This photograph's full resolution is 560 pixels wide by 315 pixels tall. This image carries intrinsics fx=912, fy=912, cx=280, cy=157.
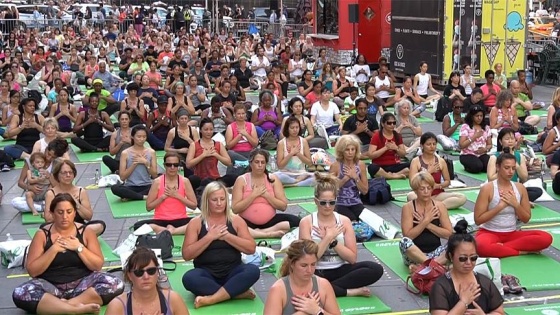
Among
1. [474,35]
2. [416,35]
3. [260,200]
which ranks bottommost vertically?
[260,200]

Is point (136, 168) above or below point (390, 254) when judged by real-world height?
above

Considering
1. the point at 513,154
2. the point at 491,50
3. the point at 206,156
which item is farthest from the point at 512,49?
the point at 206,156

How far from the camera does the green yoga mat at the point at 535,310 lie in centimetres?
735

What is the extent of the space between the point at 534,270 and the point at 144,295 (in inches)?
167

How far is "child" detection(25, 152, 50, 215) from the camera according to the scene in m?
10.8

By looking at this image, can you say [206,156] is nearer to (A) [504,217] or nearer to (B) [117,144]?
(B) [117,144]

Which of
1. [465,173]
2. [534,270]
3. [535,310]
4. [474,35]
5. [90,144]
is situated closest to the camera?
[535,310]

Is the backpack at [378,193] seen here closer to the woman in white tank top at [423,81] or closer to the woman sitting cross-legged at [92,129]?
the woman sitting cross-legged at [92,129]

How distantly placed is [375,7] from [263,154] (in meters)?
20.1

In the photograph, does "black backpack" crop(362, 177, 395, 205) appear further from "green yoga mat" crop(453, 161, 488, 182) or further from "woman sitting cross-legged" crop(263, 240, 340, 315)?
"woman sitting cross-legged" crop(263, 240, 340, 315)

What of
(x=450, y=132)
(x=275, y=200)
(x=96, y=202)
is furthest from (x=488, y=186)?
(x=450, y=132)

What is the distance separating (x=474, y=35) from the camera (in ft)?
73.2

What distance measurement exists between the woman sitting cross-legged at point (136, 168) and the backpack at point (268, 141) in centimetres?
338

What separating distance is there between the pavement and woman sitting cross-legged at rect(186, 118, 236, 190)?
1.13 meters
